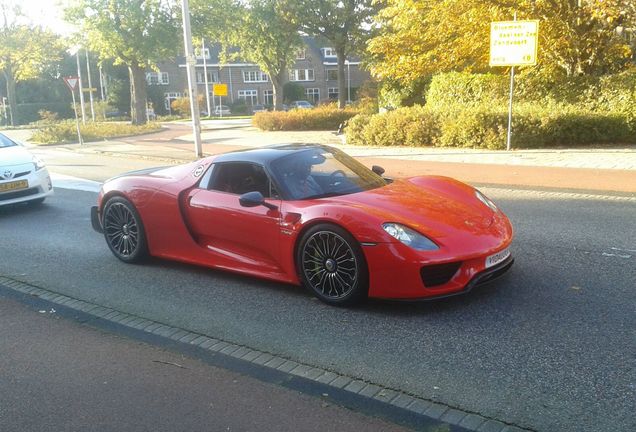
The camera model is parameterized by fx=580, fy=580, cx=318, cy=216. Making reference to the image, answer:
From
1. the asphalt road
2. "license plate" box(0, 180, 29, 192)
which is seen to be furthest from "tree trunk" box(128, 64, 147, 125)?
the asphalt road

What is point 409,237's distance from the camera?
4.37 meters

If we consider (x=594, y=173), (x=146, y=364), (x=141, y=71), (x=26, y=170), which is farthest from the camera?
(x=141, y=71)

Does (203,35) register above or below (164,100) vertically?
above

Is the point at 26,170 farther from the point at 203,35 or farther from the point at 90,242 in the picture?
the point at 203,35

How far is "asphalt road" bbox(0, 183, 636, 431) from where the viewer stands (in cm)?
322

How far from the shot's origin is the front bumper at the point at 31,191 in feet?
31.2

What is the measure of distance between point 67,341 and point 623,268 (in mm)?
4788

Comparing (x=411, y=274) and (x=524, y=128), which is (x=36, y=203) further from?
(x=524, y=128)

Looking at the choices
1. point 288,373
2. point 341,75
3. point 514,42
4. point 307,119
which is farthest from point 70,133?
point 288,373

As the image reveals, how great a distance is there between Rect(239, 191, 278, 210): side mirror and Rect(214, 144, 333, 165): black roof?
1.52ft

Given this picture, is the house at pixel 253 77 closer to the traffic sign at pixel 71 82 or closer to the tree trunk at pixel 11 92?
the tree trunk at pixel 11 92

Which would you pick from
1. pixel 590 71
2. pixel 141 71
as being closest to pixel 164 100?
pixel 141 71

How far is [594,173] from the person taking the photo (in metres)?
11.5

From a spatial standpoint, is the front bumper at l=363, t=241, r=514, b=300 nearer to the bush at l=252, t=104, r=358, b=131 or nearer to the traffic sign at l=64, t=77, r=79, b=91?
the traffic sign at l=64, t=77, r=79, b=91
